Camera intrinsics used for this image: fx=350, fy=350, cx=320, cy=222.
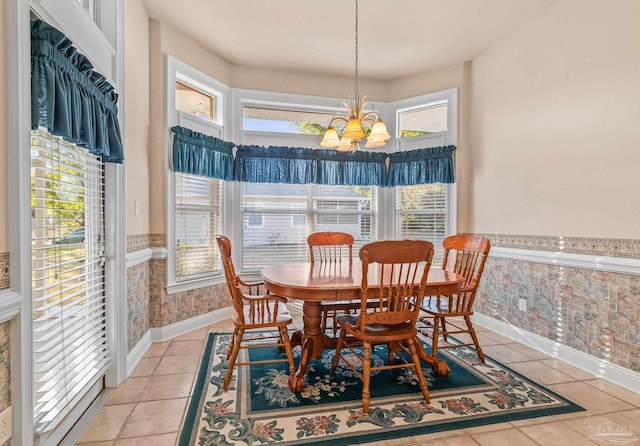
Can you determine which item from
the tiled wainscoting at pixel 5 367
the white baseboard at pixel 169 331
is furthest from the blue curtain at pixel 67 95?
the white baseboard at pixel 169 331

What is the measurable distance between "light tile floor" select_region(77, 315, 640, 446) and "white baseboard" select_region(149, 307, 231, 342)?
207 millimetres

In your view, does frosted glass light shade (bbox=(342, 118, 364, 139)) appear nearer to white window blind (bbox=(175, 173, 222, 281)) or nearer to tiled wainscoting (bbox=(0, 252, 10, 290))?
white window blind (bbox=(175, 173, 222, 281))

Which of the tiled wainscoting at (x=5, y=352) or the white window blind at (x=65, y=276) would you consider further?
the white window blind at (x=65, y=276)

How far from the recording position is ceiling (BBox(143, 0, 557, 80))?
3023mm

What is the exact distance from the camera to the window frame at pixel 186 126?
3.37 meters

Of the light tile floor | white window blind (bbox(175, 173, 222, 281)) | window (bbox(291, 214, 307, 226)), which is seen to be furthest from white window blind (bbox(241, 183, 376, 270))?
the light tile floor

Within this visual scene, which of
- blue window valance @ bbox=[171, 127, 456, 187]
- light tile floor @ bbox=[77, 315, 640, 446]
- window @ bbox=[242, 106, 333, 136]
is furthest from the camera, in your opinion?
window @ bbox=[242, 106, 333, 136]

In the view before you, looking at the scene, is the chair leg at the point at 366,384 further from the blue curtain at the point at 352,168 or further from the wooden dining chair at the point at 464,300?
the blue curtain at the point at 352,168

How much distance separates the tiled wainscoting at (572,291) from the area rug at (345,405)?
67 centimetres

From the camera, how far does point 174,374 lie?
8.56 ft

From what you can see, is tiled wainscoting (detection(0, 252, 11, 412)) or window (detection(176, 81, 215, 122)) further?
window (detection(176, 81, 215, 122))

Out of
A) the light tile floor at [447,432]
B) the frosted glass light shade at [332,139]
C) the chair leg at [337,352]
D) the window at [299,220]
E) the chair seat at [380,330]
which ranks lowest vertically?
the light tile floor at [447,432]

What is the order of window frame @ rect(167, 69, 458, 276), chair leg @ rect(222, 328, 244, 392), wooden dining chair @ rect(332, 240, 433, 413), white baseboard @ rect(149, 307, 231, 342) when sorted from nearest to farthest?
wooden dining chair @ rect(332, 240, 433, 413) < chair leg @ rect(222, 328, 244, 392) < white baseboard @ rect(149, 307, 231, 342) < window frame @ rect(167, 69, 458, 276)

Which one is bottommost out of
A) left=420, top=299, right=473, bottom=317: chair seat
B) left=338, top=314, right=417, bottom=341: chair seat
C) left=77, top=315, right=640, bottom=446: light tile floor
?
left=77, top=315, right=640, bottom=446: light tile floor
